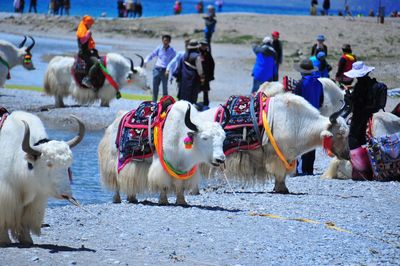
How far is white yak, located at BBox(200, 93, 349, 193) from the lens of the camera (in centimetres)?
1102

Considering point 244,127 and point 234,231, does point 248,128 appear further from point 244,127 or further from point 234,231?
point 234,231

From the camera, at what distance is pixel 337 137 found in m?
11.2

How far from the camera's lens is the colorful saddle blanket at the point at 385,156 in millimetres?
11797

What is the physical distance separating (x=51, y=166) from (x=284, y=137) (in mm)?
4114

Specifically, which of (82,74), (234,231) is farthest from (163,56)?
(234,231)

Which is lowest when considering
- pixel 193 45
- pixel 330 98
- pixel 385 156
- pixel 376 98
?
pixel 385 156

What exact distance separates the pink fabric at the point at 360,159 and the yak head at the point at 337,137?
2.39 feet


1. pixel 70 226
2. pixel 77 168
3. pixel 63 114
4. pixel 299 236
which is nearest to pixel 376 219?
pixel 299 236

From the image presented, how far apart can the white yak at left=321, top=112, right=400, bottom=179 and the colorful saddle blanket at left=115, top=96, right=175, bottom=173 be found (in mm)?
2877

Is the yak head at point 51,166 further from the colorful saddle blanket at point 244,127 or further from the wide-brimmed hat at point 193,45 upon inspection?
the wide-brimmed hat at point 193,45

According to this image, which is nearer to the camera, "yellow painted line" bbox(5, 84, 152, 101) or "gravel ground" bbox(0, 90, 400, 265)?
"gravel ground" bbox(0, 90, 400, 265)

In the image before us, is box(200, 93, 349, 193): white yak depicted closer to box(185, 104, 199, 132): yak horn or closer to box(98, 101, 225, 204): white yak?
box(98, 101, 225, 204): white yak

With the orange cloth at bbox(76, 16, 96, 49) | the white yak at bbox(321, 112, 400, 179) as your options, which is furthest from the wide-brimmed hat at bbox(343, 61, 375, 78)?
the orange cloth at bbox(76, 16, 96, 49)

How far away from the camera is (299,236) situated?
328 inches
